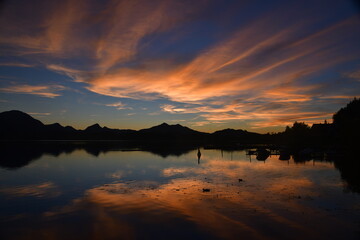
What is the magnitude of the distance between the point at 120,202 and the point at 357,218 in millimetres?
22155

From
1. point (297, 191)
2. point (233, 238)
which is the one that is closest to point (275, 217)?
point (233, 238)

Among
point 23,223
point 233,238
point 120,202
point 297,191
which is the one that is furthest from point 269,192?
point 23,223

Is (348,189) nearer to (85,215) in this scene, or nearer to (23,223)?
(85,215)

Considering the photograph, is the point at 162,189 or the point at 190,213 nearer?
the point at 190,213

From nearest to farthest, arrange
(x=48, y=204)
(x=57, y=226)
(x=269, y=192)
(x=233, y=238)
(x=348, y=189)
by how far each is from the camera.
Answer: (x=233, y=238) → (x=57, y=226) → (x=48, y=204) → (x=269, y=192) → (x=348, y=189)

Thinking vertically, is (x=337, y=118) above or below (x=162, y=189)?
above

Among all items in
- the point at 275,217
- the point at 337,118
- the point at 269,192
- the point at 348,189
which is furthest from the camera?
the point at 337,118

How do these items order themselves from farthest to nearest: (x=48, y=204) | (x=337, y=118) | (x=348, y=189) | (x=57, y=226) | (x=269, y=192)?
(x=337, y=118)
(x=348, y=189)
(x=269, y=192)
(x=48, y=204)
(x=57, y=226)

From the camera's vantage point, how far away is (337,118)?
4695 inches

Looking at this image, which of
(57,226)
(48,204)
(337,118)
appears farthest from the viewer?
(337,118)

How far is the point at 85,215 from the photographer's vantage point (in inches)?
841

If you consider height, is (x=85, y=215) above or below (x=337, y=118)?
below

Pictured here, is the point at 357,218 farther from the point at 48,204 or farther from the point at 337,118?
the point at 337,118

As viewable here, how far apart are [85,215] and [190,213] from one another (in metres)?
9.37
